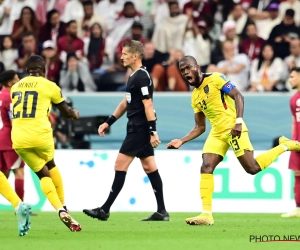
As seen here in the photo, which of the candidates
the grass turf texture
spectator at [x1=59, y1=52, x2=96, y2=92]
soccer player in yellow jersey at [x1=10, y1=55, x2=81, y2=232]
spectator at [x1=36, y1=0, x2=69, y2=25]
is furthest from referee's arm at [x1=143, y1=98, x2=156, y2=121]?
spectator at [x1=36, y1=0, x2=69, y2=25]

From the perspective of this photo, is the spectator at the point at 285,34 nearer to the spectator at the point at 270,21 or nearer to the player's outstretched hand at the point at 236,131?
the spectator at the point at 270,21

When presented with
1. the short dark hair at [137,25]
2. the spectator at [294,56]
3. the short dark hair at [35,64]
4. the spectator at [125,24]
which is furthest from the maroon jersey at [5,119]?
the spectator at [294,56]

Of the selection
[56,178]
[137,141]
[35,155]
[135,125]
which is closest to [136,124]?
[135,125]

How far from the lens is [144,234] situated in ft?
33.7

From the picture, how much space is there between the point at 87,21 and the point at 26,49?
6.23 ft

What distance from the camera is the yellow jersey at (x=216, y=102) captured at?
37.0 ft

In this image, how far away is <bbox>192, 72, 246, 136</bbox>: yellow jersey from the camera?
1128 centimetres

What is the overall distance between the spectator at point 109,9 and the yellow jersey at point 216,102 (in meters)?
10.1

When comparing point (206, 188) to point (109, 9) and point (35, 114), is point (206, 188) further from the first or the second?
point (109, 9)

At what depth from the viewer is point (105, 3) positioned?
21.4 meters

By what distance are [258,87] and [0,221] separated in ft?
26.7

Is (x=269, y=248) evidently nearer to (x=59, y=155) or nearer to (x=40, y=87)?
(x=40, y=87)

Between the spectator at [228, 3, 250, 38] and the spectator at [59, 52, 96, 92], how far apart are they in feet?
11.7

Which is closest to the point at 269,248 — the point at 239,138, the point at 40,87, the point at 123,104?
the point at 239,138
